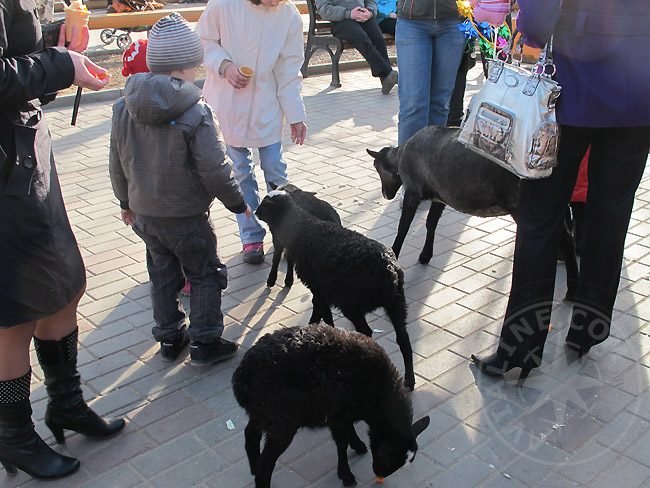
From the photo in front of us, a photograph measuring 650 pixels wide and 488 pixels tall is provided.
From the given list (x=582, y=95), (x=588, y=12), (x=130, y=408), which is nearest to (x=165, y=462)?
(x=130, y=408)

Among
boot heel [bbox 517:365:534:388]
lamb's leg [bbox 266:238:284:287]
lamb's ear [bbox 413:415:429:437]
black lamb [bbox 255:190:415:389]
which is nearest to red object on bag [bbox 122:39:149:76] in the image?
black lamb [bbox 255:190:415:389]

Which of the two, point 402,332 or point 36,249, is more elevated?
point 36,249

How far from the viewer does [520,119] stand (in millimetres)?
3107

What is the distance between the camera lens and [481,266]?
16.3ft

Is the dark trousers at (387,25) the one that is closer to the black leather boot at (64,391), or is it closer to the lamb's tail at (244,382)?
the black leather boot at (64,391)

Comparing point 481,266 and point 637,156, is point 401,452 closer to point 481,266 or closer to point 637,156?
point 637,156

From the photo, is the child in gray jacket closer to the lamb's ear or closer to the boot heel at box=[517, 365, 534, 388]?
the lamb's ear

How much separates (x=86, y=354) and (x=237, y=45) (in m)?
2.38

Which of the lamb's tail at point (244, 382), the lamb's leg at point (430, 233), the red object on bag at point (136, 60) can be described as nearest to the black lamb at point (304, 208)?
the lamb's leg at point (430, 233)

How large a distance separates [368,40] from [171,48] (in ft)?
25.2

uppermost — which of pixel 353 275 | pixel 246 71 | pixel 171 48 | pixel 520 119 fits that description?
pixel 171 48

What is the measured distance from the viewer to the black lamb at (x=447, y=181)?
4.27 metres

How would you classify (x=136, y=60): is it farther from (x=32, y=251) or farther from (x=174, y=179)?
(x=32, y=251)

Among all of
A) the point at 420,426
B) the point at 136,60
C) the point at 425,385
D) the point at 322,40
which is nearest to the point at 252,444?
the point at 420,426
